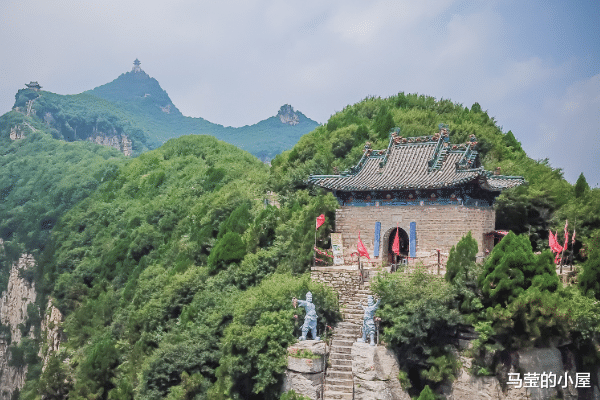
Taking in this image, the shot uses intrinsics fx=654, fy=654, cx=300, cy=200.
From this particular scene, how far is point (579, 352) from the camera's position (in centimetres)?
2033

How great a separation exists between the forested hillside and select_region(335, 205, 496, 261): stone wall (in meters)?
1.64

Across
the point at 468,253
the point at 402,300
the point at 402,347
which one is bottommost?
the point at 402,347

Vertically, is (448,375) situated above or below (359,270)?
below

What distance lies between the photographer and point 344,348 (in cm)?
2084

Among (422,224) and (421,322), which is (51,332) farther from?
(421,322)

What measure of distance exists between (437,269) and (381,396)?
19.8 ft

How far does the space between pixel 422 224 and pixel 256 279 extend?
25.0ft

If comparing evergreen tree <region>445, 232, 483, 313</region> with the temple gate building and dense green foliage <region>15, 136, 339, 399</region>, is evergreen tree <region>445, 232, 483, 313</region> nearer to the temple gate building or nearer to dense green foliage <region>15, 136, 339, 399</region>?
the temple gate building

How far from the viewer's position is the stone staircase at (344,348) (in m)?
19.8

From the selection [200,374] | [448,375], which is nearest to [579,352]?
[448,375]

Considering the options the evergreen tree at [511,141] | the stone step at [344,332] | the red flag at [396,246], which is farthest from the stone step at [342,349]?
the evergreen tree at [511,141]

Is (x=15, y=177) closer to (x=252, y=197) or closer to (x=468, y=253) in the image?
(x=252, y=197)

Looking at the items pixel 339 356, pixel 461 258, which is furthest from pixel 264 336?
pixel 461 258

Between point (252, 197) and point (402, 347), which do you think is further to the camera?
point (252, 197)
